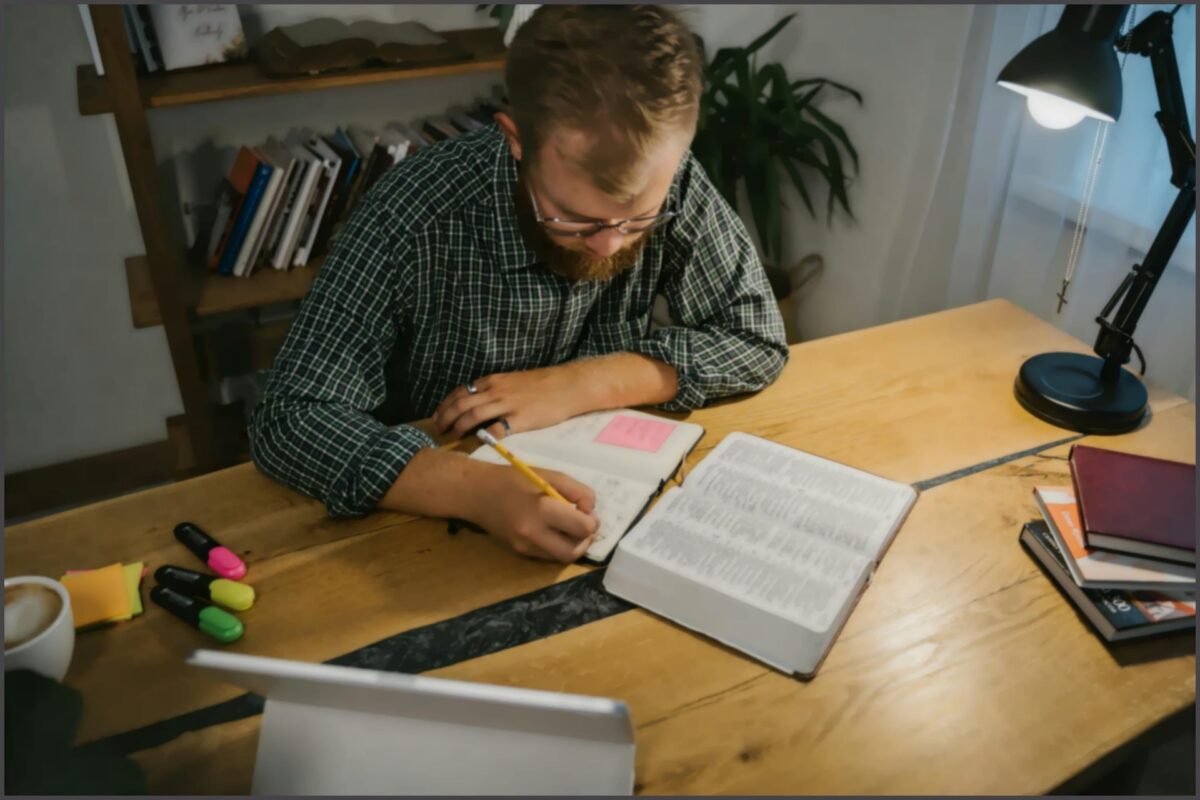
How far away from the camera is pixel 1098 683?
852 millimetres

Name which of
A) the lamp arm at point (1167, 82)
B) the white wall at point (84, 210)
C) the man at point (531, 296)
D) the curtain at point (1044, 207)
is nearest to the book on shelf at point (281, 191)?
the white wall at point (84, 210)

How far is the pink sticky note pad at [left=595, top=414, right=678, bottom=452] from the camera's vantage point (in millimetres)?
1159

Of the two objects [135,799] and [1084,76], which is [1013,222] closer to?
[1084,76]

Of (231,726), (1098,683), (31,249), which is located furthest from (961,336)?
(31,249)

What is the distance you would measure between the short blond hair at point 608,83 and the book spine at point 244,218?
41.9 inches

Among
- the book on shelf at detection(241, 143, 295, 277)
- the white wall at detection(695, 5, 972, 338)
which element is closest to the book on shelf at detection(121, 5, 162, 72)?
the book on shelf at detection(241, 143, 295, 277)

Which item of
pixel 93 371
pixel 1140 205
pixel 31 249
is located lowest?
pixel 93 371

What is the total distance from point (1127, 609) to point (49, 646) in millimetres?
1029

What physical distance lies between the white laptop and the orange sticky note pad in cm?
23

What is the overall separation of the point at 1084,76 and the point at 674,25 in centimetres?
49

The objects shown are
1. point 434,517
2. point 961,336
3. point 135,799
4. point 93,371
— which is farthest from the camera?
point 93,371

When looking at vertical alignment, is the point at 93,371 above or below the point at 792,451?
below

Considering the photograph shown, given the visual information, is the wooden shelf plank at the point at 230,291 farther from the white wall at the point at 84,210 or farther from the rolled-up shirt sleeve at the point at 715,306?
the rolled-up shirt sleeve at the point at 715,306

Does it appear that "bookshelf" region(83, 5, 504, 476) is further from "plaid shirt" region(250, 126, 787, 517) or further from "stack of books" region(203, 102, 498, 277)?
"plaid shirt" region(250, 126, 787, 517)
